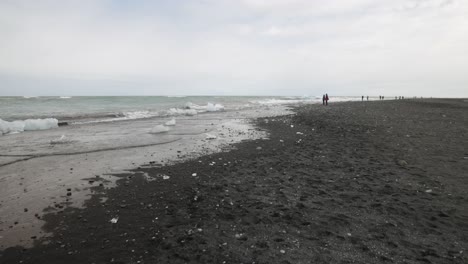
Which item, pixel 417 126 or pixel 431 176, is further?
pixel 417 126

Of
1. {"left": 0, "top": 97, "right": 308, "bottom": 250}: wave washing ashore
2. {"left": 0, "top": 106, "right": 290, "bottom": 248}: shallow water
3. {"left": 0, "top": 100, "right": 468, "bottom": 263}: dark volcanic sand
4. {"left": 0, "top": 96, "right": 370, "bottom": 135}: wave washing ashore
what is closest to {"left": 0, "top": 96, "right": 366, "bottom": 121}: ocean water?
{"left": 0, "top": 96, "right": 370, "bottom": 135}: wave washing ashore

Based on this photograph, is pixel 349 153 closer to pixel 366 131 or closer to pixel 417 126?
pixel 366 131

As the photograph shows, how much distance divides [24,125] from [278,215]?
19.5m

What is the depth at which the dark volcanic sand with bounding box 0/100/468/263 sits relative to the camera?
13.4 feet

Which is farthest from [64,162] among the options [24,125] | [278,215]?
[24,125]

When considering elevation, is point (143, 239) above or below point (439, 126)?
below

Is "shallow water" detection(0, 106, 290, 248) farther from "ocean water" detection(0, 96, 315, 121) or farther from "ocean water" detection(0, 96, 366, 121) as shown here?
"ocean water" detection(0, 96, 315, 121)

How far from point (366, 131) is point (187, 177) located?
10.5 meters

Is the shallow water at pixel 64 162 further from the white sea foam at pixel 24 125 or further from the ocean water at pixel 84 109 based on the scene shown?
the ocean water at pixel 84 109

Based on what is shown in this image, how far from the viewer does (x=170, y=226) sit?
16.2 feet

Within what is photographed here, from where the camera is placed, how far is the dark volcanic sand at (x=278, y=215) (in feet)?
13.4

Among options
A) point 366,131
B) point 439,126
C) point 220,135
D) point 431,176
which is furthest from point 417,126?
point 220,135

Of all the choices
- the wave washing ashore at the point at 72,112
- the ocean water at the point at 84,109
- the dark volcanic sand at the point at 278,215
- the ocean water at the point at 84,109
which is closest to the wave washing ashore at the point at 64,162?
the dark volcanic sand at the point at 278,215

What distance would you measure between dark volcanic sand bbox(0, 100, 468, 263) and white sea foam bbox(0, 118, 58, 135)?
14.0m
